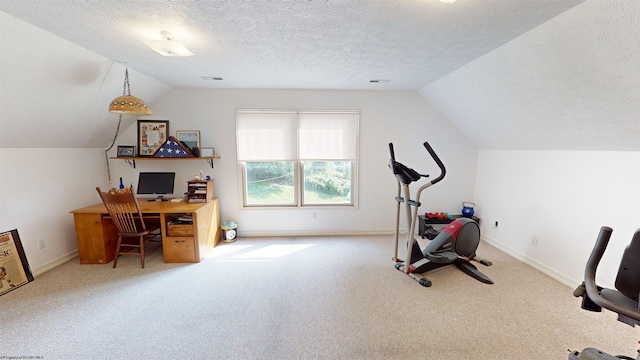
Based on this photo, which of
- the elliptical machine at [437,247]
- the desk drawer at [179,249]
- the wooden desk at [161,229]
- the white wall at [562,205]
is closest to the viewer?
the white wall at [562,205]

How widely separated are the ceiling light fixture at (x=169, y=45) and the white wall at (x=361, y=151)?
1.58 m

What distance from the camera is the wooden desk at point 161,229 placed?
283 cm

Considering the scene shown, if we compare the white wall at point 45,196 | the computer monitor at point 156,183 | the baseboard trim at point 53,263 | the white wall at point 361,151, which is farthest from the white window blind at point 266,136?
the baseboard trim at point 53,263

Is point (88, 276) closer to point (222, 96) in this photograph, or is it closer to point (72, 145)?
point (72, 145)

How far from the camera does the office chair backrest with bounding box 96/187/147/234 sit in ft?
8.57

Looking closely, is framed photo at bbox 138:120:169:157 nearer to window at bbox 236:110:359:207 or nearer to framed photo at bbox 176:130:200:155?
framed photo at bbox 176:130:200:155

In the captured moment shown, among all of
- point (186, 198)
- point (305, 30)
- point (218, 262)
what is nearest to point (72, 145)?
point (186, 198)

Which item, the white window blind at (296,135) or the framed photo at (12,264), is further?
the white window blind at (296,135)

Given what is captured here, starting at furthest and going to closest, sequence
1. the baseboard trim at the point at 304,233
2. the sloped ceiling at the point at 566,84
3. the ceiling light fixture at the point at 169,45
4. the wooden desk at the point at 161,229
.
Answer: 1. the baseboard trim at the point at 304,233
2. the wooden desk at the point at 161,229
3. the ceiling light fixture at the point at 169,45
4. the sloped ceiling at the point at 566,84

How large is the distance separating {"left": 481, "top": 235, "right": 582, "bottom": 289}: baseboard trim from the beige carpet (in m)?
0.08

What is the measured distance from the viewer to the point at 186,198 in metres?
3.42

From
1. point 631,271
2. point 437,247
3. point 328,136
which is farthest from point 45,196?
point 631,271

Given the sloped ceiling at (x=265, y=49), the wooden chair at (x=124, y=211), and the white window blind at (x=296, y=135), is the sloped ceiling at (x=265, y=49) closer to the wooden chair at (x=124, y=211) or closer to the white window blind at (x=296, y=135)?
the white window blind at (x=296, y=135)

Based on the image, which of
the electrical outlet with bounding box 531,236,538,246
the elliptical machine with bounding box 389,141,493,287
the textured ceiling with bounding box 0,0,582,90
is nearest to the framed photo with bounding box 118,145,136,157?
the textured ceiling with bounding box 0,0,582,90
